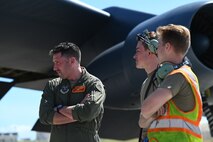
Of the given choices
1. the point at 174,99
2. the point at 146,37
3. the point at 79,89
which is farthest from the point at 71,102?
the point at 174,99

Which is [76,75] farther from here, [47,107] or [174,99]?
[174,99]

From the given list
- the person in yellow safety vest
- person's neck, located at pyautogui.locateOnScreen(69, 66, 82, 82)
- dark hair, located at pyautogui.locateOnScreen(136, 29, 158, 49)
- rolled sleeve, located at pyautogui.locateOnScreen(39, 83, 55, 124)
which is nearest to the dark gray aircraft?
person's neck, located at pyautogui.locateOnScreen(69, 66, 82, 82)

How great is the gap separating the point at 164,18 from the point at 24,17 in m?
1.96

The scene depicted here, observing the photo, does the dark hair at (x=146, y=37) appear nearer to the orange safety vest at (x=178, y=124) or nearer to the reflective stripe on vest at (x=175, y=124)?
the orange safety vest at (x=178, y=124)

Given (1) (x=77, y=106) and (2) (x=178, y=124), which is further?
(1) (x=77, y=106)

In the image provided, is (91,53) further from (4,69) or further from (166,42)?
(166,42)

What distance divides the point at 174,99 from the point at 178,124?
0.11m

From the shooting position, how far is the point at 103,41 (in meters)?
6.86

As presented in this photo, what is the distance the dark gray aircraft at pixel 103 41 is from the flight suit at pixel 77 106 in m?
2.39

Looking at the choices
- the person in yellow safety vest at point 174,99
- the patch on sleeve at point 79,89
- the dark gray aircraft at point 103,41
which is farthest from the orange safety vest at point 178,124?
the dark gray aircraft at point 103,41

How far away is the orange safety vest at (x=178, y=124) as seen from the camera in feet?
6.16

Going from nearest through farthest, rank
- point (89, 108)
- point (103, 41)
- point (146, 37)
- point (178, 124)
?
point (178, 124), point (146, 37), point (89, 108), point (103, 41)

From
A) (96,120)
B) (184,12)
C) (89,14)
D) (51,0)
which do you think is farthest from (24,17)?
(96,120)

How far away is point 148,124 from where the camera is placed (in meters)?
2.09
